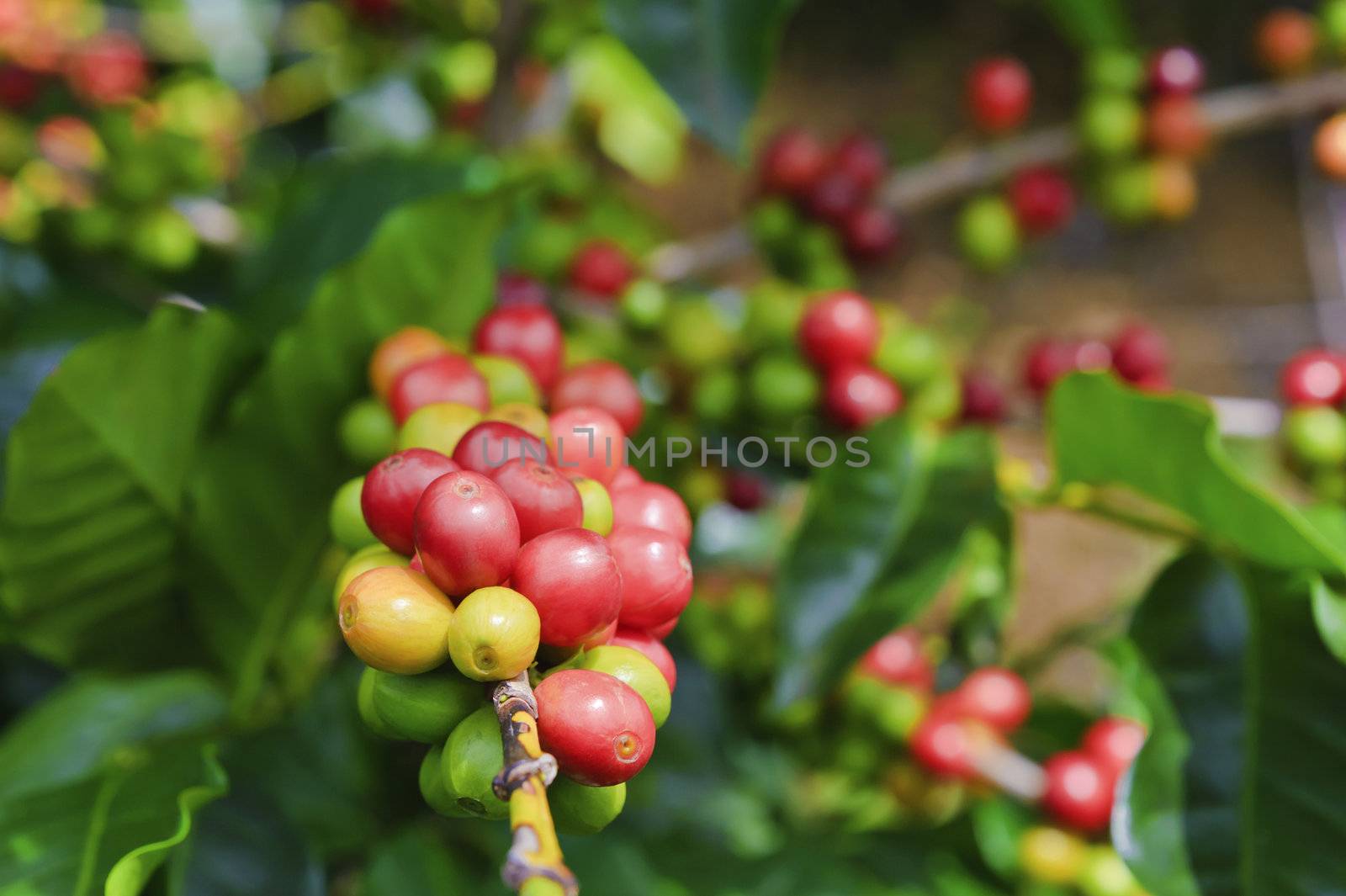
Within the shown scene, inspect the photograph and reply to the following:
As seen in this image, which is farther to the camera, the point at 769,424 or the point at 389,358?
the point at 769,424

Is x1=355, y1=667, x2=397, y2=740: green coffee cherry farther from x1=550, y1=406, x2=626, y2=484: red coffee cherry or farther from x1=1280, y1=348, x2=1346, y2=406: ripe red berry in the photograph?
x1=1280, y1=348, x2=1346, y2=406: ripe red berry

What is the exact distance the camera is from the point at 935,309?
2.13m

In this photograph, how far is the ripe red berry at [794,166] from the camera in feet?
4.57

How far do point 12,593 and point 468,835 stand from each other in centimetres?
49

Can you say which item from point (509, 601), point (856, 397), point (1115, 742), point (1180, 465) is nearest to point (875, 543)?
point (856, 397)

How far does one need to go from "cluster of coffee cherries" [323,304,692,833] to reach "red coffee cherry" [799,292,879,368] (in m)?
0.52

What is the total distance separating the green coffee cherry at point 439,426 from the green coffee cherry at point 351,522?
46mm

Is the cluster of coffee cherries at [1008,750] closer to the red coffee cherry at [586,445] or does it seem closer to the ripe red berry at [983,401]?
the ripe red berry at [983,401]

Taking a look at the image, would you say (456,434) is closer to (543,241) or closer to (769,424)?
(769,424)

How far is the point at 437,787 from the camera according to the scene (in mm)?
515

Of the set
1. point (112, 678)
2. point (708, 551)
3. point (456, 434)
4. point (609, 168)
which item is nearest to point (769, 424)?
point (708, 551)

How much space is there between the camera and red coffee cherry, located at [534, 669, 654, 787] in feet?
1.55

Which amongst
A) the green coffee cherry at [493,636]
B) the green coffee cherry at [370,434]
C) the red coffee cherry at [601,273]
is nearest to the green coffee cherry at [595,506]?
the green coffee cherry at [493,636]

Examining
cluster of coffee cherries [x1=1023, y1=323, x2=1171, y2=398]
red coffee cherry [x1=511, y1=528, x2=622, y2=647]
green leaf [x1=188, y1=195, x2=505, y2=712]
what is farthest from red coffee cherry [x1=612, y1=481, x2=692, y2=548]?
cluster of coffee cherries [x1=1023, y1=323, x2=1171, y2=398]
